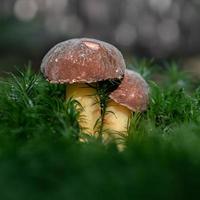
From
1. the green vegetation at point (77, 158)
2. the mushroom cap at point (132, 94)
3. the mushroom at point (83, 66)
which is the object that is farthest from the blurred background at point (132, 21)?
the green vegetation at point (77, 158)

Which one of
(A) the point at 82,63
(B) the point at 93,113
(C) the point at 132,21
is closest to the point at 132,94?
(B) the point at 93,113

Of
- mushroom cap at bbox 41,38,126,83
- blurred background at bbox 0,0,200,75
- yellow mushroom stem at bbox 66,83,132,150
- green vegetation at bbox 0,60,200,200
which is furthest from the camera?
blurred background at bbox 0,0,200,75

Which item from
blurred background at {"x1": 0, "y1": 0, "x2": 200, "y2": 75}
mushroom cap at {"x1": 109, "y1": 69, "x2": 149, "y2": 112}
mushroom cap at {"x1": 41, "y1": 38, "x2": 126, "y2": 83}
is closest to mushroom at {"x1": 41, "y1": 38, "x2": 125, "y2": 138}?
mushroom cap at {"x1": 41, "y1": 38, "x2": 126, "y2": 83}

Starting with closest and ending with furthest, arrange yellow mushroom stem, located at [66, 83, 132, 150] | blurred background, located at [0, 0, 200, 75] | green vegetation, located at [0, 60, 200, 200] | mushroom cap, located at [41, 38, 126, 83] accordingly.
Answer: green vegetation, located at [0, 60, 200, 200] < mushroom cap, located at [41, 38, 126, 83] < yellow mushroom stem, located at [66, 83, 132, 150] < blurred background, located at [0, 0, 200, 75]

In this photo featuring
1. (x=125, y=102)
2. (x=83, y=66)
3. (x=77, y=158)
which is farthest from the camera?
(x=125, y=102)

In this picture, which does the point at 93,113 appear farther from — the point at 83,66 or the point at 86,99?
the point at 83,66

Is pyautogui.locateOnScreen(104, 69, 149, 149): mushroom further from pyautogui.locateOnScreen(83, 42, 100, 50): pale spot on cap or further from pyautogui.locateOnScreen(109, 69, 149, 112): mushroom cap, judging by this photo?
pyautogui.locateOnScreen(83, 42, 100, 50): pale spot on cap

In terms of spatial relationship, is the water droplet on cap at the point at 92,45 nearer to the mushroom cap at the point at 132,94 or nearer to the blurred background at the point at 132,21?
the mushroom cap at the point at 132,94
